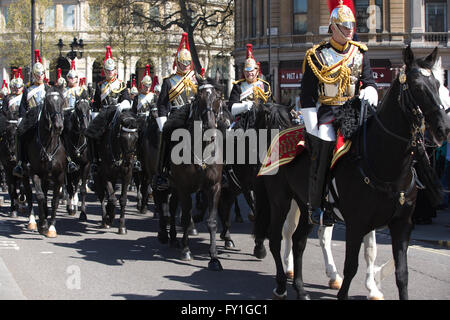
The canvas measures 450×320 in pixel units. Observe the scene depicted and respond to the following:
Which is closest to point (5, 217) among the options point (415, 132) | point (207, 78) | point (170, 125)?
point (170, 125)

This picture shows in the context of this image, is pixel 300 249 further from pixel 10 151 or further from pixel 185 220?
pixel 10 151

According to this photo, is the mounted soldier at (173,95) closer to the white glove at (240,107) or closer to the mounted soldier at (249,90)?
the white glove at (240,107)

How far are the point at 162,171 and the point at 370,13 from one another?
1309 inches

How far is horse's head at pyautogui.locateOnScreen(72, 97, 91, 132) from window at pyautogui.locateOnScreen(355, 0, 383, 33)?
2987 centimetres

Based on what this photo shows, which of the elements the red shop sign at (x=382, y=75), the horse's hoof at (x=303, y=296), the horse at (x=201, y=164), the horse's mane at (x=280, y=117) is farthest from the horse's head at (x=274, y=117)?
the red shop sign at (x=382, y=75)

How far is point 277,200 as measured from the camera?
8281 mm

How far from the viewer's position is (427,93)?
6340 mm

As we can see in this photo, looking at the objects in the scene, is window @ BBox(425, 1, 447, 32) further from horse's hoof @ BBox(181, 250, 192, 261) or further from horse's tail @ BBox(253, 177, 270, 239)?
horse's tail @ BBox(253, 177, 270, 239)

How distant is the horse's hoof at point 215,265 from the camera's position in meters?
9.77

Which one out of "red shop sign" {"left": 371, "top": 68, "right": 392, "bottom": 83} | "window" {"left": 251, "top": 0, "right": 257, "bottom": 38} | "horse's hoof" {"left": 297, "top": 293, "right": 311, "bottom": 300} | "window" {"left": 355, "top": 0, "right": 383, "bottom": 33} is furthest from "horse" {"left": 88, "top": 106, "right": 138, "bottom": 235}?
"window" {"left": 251, "top": 0, "right": 257, "bottom": 38}

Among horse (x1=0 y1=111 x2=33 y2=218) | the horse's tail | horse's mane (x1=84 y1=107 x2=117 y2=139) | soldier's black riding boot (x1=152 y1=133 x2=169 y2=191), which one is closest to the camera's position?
the horse's tail

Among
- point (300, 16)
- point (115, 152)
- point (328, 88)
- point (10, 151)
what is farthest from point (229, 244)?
point (300, 16)

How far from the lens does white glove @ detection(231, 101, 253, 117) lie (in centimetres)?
1214

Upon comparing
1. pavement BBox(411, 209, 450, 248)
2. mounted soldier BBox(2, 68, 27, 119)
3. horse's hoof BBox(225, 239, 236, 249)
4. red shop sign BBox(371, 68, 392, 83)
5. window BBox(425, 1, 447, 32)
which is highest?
window BBox(425, 1, 447, 32)
